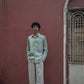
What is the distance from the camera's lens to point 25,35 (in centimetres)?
439

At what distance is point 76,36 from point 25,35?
134 cm

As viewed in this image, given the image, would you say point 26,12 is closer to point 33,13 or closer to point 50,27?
point 33,13

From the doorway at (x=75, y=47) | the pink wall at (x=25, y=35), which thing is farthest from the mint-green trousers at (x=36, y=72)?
the doorway at (x=75, y=47)

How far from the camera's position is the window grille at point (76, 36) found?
14.3 ft

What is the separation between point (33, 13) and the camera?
435cm

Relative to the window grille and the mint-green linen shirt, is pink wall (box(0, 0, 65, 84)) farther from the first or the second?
the mint-green linen shirt

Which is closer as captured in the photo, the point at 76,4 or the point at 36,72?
the point at 36,72

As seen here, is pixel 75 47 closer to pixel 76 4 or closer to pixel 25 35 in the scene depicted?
pixel 76 4

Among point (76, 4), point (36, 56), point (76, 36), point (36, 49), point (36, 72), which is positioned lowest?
point (36, 72)

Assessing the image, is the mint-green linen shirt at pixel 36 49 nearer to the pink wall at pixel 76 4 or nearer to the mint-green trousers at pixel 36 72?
the mint-green trousers at pixel 36 72

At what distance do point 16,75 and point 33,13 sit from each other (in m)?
1.70

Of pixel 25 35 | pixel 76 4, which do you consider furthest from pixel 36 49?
pixel 76 4

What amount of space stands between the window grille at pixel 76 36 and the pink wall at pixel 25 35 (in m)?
0.27

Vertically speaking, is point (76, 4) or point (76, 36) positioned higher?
point (76, 4)
